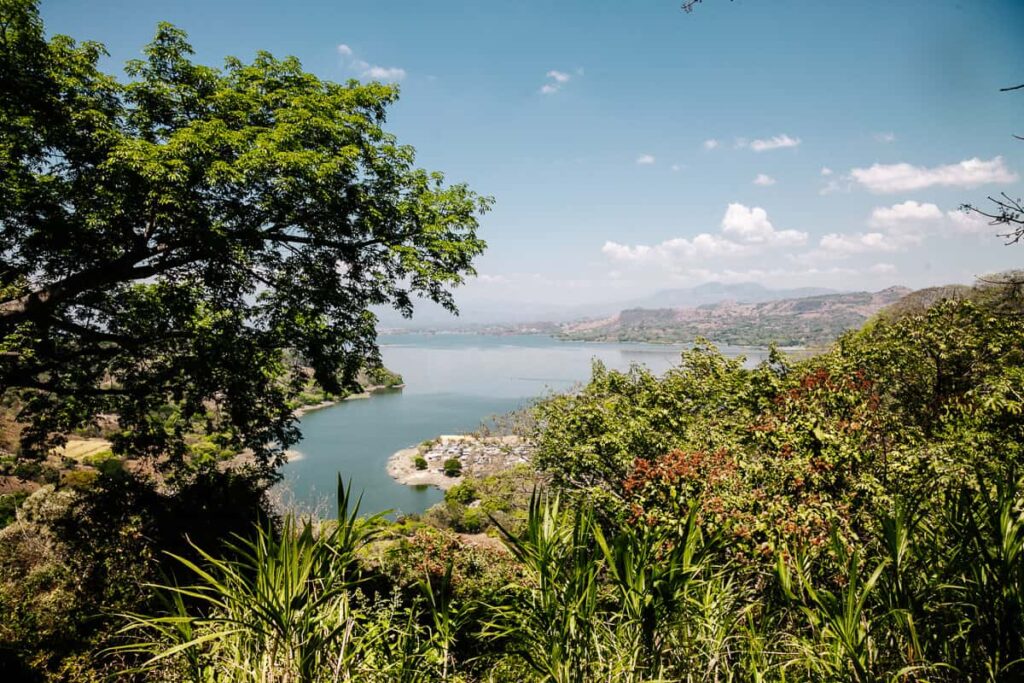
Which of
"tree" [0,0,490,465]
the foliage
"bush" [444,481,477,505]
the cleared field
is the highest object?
"tree" [0,0,490,465]

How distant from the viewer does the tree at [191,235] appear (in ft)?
18.7

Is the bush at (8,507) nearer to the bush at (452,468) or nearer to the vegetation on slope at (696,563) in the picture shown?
the vegetation on slope at (696,563)

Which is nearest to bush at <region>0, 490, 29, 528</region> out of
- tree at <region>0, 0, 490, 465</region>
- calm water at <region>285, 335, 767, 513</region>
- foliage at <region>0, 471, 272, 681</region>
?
foliage at <region>0, 471, 272, 681</region>

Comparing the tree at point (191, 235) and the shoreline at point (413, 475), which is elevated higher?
the tree at point (191, 235)

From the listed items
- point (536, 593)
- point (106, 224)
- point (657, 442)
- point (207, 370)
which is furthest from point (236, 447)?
point (657, 442)

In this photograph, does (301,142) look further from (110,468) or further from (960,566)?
(110,468)

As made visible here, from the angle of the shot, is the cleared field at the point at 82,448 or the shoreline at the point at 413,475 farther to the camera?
the shoreline at the point at 413,475

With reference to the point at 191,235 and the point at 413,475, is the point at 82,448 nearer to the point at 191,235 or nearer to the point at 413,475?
the point at 413,475

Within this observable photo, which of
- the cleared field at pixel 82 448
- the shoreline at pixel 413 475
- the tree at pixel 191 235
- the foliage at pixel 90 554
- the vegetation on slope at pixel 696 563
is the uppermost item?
the tree at pixel 191 235

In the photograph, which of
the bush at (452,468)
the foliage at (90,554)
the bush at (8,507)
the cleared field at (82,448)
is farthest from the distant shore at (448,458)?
the foliage at (90,554)

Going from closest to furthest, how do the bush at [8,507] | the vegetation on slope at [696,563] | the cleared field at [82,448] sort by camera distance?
the vegetation on slope at [696,563] < the bush at [8,507] < the cleared field at [82,448]

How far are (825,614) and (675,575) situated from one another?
75cm

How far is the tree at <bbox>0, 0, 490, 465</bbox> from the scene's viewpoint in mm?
5691

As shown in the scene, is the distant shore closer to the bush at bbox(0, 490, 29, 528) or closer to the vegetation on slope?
the vegetation on slope
